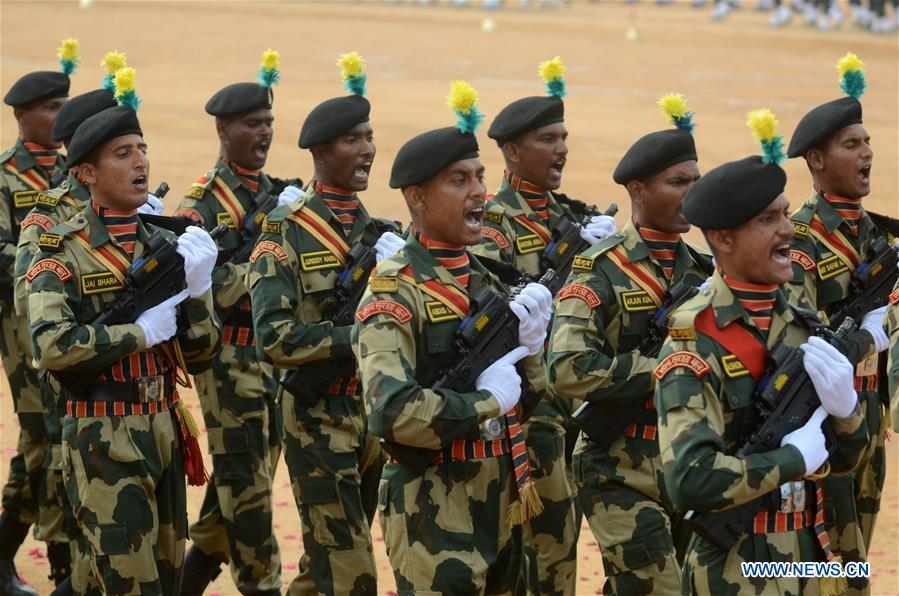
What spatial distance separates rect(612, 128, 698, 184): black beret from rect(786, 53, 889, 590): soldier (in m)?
0.95

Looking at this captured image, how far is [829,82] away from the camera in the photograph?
2991cm

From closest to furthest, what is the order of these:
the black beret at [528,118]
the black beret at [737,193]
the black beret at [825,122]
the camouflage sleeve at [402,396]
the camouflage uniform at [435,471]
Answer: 1. the black beret at [737,193]
2. the camouflage sleeve at [402,396]
3. the camouflage uniform at [435,471]
4. the black beret at [825,122]
5. the black beret at [528,118]

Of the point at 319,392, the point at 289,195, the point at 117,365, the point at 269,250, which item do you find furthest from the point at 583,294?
the point at 289,195

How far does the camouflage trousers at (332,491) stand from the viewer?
8.40m

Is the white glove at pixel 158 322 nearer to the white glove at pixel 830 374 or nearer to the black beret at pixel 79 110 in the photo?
the black beret at pixel 79 110

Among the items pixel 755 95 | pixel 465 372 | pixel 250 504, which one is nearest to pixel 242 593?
pixel 250 504

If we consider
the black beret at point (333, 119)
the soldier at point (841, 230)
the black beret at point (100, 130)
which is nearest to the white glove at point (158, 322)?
the black beret at point (100, 130)

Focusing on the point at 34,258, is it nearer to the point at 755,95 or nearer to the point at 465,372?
the point at 465,372

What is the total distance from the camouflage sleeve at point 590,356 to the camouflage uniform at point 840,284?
1038 mm

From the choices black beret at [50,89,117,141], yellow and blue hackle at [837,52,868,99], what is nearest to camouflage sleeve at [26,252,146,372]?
black beret at [50,89,117,141]

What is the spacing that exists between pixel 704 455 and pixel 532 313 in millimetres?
1346

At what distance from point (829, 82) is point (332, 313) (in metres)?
23.1

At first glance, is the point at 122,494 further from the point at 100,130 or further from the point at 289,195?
the point at 289,195

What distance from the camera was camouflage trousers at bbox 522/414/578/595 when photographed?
27.3 ft
